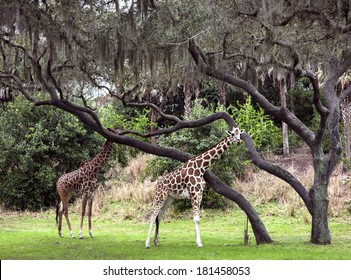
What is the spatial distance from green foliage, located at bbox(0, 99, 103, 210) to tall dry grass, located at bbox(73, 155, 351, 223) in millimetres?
1543

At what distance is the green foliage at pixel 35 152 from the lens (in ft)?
68.1

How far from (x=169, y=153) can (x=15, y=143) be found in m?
10.5

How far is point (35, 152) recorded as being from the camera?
2073cm

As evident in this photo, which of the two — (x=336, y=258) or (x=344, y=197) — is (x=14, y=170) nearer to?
(x=344, y=197)

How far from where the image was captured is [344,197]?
18.1m

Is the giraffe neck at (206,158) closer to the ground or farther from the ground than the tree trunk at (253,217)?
farther from the ground

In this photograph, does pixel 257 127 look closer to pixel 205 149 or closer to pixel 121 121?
pixel 205 149

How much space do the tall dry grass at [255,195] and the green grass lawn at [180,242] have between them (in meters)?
0.71

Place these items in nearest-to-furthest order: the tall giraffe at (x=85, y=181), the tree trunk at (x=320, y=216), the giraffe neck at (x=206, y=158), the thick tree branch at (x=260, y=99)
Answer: the tree trunk at (x=320, y=216)
the giraffe neck at (x=206, y=158)
the thick tree branch at (x=260, y=99)
the tall giraffe at (x=85, y=181)

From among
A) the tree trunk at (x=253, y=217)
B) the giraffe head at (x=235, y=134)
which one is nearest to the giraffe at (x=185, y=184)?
the giraffe head at (x=235, y=134)

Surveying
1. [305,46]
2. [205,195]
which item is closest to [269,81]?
[205,195]

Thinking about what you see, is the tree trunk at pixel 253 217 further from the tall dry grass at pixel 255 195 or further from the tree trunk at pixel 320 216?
the tall dry grass at pixel 255 195

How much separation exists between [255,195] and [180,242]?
807 centimetres

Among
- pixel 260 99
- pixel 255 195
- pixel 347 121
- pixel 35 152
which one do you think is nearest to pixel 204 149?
pixel 255 195
